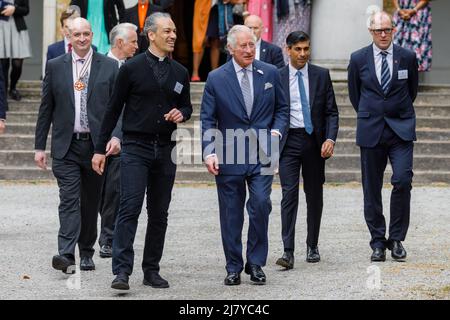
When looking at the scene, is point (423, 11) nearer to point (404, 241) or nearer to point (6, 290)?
point (404, 241)

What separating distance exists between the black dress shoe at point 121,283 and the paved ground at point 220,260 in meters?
0.08

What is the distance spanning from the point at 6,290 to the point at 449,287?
130 inches

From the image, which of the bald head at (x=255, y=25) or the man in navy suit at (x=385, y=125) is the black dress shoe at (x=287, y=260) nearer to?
the man in navy suit at (x=385, y=125)

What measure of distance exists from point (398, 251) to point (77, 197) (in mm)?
2789

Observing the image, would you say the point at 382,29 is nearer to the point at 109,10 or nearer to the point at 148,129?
the point at 148,129

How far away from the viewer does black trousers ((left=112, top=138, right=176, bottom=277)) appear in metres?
10.9

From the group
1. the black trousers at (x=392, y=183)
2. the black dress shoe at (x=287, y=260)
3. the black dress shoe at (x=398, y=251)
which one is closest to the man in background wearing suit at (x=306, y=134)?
the black dress shoe at (x=287, y=260)

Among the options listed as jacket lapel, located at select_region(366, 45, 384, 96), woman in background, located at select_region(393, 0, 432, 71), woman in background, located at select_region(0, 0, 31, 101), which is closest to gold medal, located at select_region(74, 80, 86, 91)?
jacket lapel, located at select_region(366, 45, 384, 96)

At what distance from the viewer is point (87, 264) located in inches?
472

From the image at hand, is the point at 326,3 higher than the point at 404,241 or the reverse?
higher

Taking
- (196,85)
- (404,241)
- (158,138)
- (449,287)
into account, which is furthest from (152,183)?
(196,85)

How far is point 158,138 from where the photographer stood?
10992mm

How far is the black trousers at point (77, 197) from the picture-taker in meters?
11.7

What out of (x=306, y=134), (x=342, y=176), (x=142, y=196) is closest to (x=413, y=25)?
(x=342, y=176)
